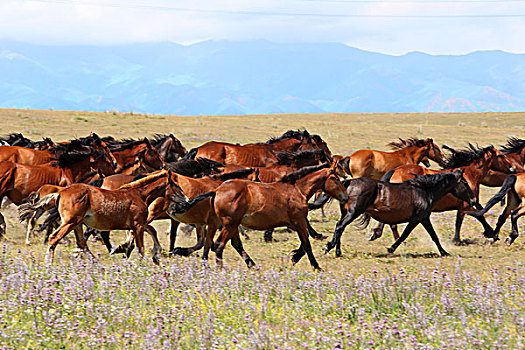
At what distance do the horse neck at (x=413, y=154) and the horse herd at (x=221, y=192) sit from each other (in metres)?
2.69

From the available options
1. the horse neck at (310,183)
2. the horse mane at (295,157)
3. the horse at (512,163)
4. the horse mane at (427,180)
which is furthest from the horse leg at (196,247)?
the horse at (512,163)

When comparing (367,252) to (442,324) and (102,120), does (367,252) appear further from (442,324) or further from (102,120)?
(102,120)

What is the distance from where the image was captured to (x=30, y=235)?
10883 millimetres

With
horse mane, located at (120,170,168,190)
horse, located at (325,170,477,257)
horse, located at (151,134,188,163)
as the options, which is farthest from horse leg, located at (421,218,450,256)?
horse, located at (151,134,188,163)

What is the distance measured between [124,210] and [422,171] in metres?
7.42

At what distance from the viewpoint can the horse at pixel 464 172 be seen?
1230 cm

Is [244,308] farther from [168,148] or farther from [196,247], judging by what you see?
[168,148]

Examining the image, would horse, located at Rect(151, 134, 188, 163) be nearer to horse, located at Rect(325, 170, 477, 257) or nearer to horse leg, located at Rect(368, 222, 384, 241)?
horse leg, located at Rect(368, 222, 384, 241)

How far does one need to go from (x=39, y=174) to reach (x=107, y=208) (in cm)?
342

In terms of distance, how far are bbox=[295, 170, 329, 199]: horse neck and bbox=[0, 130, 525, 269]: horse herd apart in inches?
0.7

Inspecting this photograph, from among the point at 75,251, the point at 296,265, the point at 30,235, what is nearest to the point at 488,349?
the point at 296,265

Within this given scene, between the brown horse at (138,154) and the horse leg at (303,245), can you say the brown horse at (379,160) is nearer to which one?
the brown horse at (138,154)

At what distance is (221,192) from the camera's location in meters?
8.73

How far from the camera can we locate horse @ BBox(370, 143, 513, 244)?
12297mm
